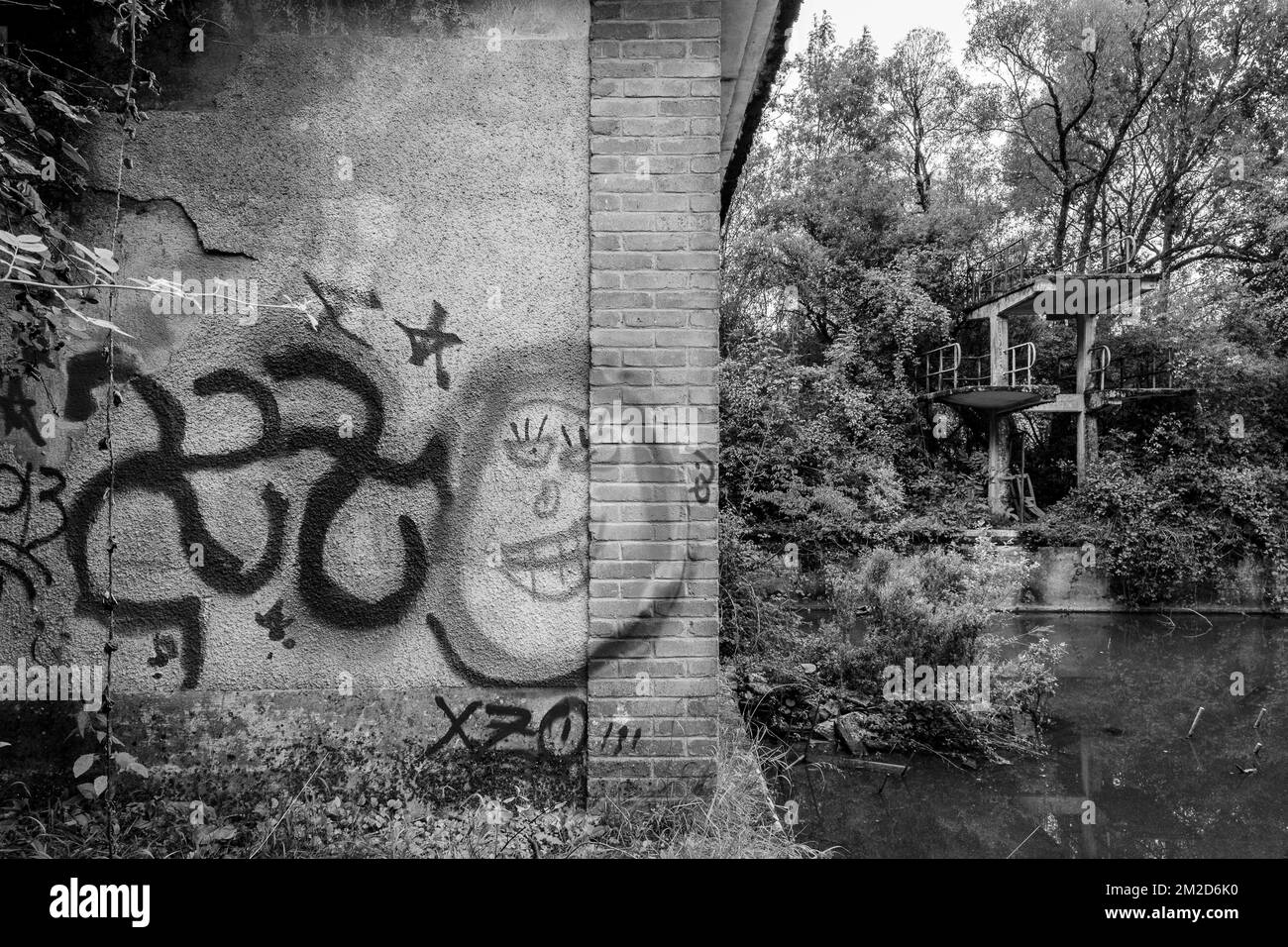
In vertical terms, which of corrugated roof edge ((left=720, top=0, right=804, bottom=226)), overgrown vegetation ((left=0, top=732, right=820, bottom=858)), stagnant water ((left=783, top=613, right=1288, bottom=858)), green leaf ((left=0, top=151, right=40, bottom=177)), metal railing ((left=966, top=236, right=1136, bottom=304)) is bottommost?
stagnant water ((left=783, top=613, right=1288, bottom=858))

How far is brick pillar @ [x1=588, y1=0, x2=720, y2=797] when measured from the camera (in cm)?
296

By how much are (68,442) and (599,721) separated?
8.22 ft

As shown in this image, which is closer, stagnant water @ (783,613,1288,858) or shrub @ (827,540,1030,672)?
stagnant water @ (783,613,1288,858)

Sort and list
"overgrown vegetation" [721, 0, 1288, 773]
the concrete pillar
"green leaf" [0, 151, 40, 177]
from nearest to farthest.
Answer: "green leaf" [0, 151, 40, 177] < "overgrown vegetation" [721, 0, 1288, 773] < the concrete pillar

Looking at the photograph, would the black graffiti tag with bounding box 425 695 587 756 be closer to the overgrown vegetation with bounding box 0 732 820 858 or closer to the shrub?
the overgrown vegetation with bounding box 0 732 820 858

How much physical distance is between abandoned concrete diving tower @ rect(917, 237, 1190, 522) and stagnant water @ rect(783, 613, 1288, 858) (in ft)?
29.1

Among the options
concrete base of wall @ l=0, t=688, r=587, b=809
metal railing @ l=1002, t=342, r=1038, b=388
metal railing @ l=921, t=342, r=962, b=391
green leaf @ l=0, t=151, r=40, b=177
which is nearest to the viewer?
green leaf @ l=0, t=151, r=40, b=177

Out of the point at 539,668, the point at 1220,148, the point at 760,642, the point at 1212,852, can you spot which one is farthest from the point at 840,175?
the point at 539,668

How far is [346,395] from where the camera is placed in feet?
9.93

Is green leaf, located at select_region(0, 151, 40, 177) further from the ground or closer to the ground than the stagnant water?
further from the ground

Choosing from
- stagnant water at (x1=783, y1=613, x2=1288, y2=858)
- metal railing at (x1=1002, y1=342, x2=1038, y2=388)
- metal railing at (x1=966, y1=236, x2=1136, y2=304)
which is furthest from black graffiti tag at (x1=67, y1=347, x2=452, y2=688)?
metal railing at (x1=966, y1=236, x2=1136, y2=304)

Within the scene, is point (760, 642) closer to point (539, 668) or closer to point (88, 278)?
point (539, 668)

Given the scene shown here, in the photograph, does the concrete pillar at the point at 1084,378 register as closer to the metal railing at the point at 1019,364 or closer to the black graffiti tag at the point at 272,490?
the metal railing at the point at 1019,364
